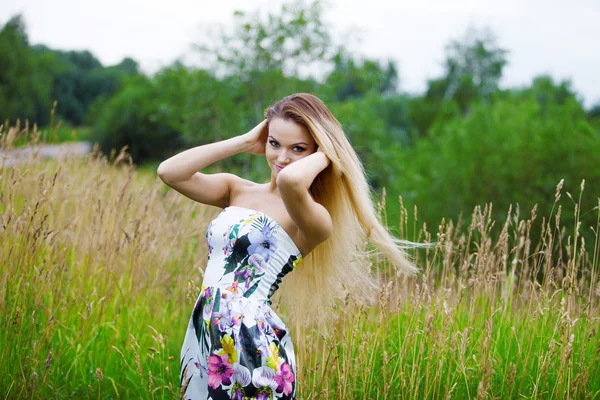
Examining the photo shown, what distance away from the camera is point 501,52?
32.5 meters

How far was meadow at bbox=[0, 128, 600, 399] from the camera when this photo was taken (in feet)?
9.03

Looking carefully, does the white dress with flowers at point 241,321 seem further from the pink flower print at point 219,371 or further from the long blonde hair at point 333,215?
the long blonde hair at point 333,215

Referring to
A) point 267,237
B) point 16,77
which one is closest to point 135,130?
point 16,77

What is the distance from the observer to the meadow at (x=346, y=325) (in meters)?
→ 2.75

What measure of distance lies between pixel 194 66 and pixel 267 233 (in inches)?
343

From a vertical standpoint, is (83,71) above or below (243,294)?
above

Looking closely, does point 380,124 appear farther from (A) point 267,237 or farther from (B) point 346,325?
(A) point 267,237

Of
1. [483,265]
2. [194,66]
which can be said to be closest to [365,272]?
[483,265]

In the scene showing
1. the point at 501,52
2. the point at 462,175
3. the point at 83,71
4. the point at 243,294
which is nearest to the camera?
the point at 243,294

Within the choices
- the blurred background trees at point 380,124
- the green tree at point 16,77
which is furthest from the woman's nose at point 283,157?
the green tree at point 16,77

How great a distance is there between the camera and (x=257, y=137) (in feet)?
8.61

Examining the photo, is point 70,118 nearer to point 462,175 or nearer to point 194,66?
point 194,66

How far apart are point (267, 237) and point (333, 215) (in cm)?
39

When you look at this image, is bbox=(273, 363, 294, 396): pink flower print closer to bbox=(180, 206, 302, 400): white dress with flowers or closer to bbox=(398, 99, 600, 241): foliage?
bbox=(180, 206, 302, 400): white dress with flowers
